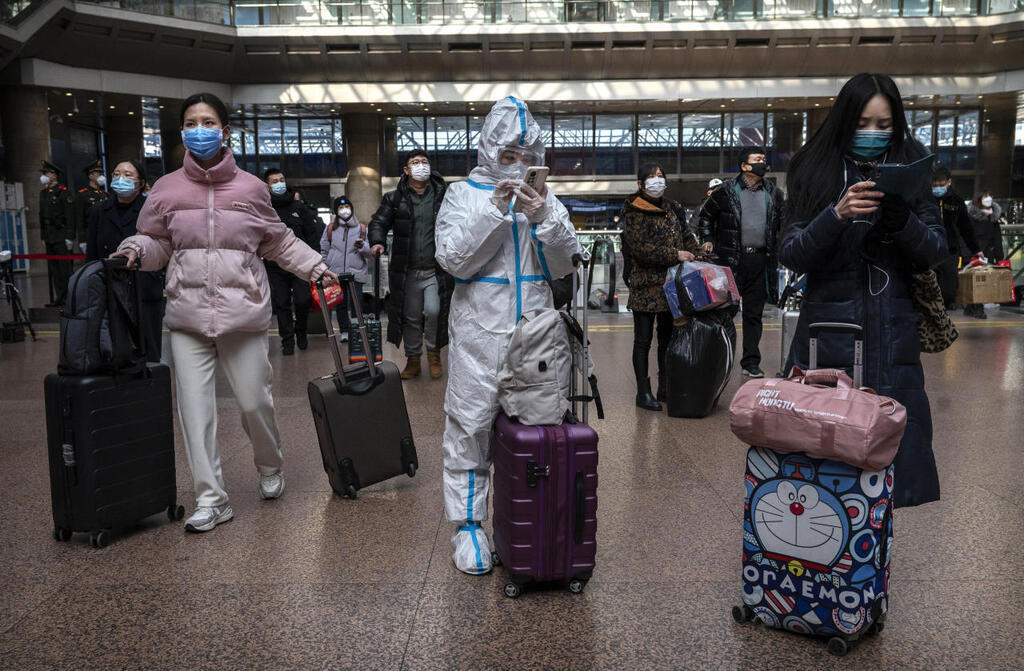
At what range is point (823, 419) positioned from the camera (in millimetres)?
2357

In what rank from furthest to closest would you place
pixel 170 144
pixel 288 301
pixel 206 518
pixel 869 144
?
pixel 170 144, pixel 288 301, pixel 206 518, pixel 869 144

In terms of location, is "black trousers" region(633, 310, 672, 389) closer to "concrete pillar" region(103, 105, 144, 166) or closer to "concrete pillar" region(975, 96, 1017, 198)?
"concrete pillar" region(103, 105, 144, 166)

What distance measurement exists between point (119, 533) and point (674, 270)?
3.87 metres

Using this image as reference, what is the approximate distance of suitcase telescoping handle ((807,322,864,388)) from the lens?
8.41ft

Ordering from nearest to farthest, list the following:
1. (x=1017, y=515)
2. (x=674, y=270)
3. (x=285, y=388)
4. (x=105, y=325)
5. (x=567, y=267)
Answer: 1. (x=567, y=267)
2. (x=105, y=325)
3. (x=1017, y=515)
4. (x=674, y=270)
5. (x=285, y=388)

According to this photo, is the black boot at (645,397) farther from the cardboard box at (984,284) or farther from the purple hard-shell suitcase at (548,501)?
the cardboard box at (984,284)

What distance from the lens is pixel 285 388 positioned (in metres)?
7.06

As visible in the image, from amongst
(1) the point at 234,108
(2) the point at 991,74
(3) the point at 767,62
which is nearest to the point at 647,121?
(3) the point at 767,62

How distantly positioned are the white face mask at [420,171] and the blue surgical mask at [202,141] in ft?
11.4

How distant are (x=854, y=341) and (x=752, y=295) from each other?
4.57 metres

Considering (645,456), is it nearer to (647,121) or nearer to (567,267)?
(567,267)

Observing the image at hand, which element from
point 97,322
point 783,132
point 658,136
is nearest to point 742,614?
point 97,322

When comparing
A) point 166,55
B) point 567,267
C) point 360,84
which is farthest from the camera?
point 360,84

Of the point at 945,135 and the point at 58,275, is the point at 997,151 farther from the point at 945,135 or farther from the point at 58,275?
the point at 58,275
